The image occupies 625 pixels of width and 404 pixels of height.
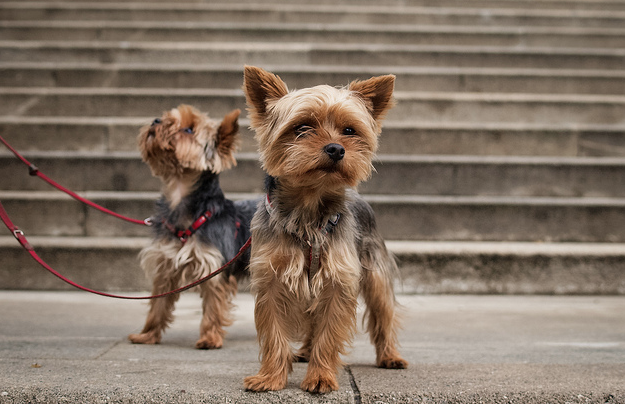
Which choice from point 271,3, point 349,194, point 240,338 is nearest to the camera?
point 349,194

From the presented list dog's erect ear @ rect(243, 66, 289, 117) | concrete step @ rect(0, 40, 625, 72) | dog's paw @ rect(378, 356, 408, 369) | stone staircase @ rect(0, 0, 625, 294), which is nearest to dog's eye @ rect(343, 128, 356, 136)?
dog's erect ear @ rect(243, 66, 289, 117)

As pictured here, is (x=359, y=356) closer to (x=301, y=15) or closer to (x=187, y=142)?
(x=187, y=142)

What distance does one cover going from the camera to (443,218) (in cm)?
555

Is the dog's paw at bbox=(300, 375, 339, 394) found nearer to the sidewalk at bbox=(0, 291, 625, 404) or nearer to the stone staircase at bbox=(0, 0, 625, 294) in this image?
the sidewalk at bbox=(0, 291, 625, 404)

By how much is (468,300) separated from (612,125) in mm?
3253

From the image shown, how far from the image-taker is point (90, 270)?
505cm

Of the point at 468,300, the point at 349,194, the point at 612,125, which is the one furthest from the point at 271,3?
the point at 349,194

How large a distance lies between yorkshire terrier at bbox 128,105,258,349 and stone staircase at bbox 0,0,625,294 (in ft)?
4.05

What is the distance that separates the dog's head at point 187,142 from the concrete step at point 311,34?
4.48 metres

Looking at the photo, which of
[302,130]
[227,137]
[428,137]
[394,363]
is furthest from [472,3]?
[302,130]

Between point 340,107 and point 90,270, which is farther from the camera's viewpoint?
point 90,270

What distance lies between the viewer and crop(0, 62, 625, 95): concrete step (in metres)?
7.20

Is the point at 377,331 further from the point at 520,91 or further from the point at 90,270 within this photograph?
the point at 520,91

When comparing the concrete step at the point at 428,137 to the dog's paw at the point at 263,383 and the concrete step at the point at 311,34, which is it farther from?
the dog's paw at the point at 263,383
